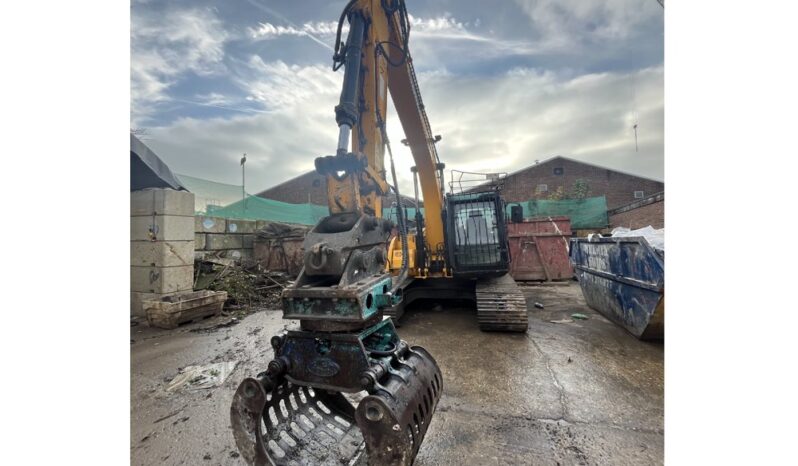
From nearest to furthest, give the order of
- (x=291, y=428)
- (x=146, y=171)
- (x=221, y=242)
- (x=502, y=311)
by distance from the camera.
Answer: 1. (x=291, y=428)
2. (x=502, y=311)
3. (x=146, y=171)
4. (x=221, y=242)

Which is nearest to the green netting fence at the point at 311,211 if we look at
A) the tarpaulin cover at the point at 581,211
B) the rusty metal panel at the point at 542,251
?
the tarpaulin cover at the point at 581,211

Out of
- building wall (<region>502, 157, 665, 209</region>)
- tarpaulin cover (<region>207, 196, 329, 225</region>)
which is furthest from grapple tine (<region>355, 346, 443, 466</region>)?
building wall (<region>502, 157, 665, 209</region>)

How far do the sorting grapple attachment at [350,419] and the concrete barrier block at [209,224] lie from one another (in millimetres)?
6356

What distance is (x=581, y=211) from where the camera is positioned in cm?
1143

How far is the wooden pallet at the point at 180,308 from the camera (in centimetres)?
427

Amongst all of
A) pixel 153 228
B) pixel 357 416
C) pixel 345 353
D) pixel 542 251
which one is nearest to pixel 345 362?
pixel 345 353

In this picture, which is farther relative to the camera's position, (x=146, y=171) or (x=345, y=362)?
(x=146, y=171)

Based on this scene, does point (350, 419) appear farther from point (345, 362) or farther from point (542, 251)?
point (542, 251)

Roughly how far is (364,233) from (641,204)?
10519 mm

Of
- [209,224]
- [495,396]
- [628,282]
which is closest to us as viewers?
[495,396]

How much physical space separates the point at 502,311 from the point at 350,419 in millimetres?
2575

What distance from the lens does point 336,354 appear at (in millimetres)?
1361

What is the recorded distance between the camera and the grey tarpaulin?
15.6ft

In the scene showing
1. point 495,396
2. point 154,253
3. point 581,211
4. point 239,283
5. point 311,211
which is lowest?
point 495,396
